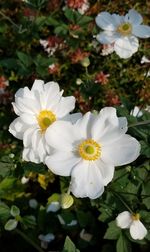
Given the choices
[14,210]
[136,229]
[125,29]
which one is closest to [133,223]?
[136,229]

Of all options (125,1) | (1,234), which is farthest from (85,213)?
(125,1)

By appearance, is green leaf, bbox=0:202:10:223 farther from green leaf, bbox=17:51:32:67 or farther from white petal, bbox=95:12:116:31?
white petal, bbox=95:12:116:31

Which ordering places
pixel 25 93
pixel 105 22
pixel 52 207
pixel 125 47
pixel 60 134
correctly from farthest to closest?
pixel 52 207
pixel 105 22
pixel 125 47
pixel 25 93
pixel 60 134

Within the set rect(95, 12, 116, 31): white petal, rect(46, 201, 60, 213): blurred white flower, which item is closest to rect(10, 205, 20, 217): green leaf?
rect(46, 201, 60, 213): blurred white flower

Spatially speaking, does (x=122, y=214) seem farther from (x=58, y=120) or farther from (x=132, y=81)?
(x=132, y=81)

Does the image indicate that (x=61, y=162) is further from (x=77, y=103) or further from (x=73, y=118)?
(x=77, y=103)

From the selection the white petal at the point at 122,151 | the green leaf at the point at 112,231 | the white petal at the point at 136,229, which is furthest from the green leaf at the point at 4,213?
the white petal at the point at 122,151
